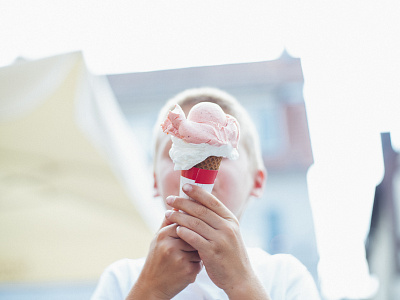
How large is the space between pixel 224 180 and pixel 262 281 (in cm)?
36

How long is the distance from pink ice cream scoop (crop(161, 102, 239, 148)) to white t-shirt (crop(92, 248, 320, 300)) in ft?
1.66

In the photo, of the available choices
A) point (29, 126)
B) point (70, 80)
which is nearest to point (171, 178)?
point (70, 80)

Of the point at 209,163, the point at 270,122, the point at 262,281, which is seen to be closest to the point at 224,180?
the point at 209,163

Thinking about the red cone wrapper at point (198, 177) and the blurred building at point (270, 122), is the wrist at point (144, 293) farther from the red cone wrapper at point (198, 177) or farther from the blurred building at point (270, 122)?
the blurred building at point (270, 122)

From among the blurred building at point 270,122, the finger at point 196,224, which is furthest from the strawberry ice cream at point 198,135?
the blurred building at point 270,122

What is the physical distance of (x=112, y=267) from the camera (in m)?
1.46

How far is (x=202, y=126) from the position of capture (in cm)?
100

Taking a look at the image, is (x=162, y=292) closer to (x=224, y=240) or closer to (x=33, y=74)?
(x=224, y=240)

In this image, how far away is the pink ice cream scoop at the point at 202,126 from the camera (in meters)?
0.99

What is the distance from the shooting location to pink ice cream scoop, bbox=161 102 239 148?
985 mm

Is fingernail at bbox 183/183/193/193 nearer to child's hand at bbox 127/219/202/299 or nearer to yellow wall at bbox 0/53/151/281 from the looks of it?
child's hand at bbox 127/219/202/299

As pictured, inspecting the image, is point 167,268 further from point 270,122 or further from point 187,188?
point 270,122

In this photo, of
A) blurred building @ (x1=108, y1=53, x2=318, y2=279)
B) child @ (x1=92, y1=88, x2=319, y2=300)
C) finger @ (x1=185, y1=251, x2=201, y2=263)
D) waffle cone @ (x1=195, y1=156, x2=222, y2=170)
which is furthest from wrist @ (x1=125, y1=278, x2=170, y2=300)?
blurred building @ (x1=108, y1=53, x2=318, y2=279)

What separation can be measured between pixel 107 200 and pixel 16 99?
37.1 inches
